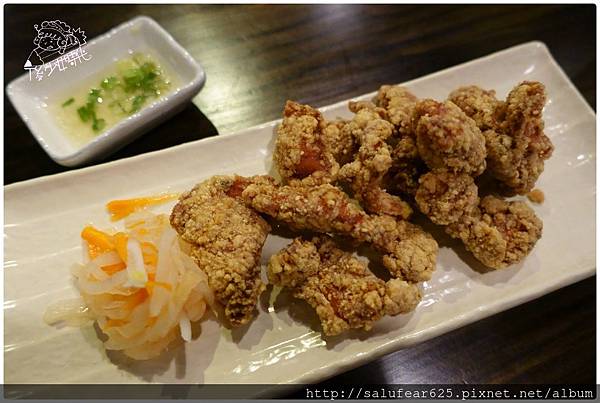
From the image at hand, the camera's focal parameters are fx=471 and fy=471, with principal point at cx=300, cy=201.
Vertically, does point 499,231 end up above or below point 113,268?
below

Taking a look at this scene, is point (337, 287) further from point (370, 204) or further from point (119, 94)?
point (119, 94)

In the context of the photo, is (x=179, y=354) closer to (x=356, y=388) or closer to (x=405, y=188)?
(x=356, y=388)

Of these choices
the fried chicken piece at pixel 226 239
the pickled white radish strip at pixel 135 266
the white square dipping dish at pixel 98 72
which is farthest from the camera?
the white square dipping dish at pixel 98 72

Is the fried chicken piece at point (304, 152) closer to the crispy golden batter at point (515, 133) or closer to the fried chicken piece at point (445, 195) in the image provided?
the fried chicken piece at point (445, 195)

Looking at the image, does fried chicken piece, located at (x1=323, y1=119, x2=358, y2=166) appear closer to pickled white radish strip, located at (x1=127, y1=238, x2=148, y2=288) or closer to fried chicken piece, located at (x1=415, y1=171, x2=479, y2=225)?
fried chicken piece, located at (x1=415, y1=171, x2=479, y2=225)

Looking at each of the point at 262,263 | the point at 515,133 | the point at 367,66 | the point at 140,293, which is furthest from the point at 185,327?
the point at 367,66

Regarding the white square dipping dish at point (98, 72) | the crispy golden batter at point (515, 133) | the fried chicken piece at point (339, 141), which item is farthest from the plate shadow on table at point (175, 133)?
the crispy golden batter at point (515, 133)
